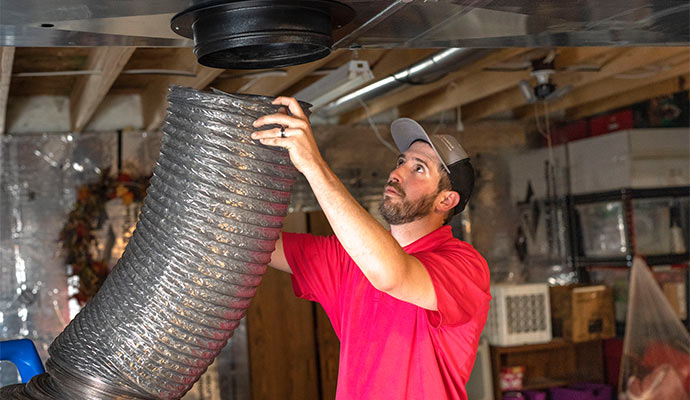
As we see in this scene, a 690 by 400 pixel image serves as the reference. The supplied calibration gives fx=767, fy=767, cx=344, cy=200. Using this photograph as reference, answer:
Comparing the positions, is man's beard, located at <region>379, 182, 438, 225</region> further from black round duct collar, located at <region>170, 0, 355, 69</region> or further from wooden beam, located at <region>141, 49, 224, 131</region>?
wooden beam, located at <region>141, 49, 224, 131</region>

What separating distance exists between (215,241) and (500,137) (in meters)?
4.48

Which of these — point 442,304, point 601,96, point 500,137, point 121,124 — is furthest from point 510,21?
point 500,137

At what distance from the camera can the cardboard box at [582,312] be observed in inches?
177

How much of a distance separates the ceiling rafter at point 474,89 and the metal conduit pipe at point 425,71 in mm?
759

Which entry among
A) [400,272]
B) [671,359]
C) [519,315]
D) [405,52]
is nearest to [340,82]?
[405,52]

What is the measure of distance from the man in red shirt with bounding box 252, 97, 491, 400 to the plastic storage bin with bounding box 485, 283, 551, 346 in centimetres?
246

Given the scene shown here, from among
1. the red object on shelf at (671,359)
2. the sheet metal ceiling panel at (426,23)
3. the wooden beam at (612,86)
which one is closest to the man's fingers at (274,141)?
the sheet metal ceiling panel at (426,23)

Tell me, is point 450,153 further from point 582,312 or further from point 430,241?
point 582,312

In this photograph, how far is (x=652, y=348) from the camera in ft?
12.6

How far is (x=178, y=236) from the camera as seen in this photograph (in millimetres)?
1275

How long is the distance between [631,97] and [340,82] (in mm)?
2473

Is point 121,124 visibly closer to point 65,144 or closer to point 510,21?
point 65,144

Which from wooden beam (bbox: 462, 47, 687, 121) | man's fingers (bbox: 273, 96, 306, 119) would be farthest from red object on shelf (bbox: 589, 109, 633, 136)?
man's fingers (bbox: 273, 96, 306, 119)

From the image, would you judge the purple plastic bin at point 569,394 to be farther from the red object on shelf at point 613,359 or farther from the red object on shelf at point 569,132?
the red object on shelf at point 569,132
